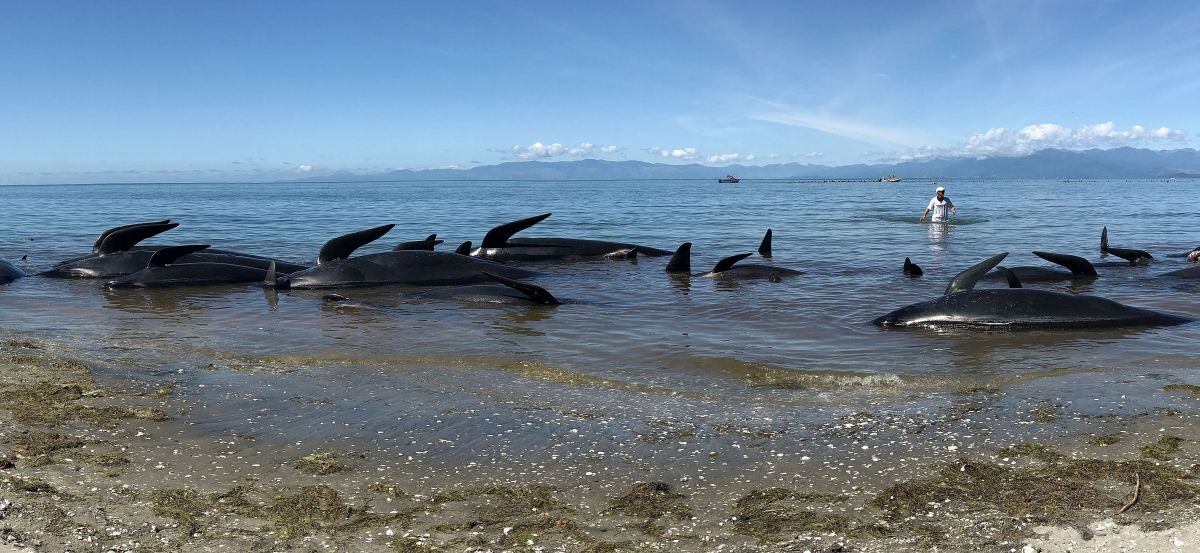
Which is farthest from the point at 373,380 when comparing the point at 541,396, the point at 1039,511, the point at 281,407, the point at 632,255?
the point at 632,255

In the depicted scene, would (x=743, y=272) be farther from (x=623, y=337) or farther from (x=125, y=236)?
(x=125, y=236)

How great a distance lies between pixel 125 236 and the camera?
16.1 meters

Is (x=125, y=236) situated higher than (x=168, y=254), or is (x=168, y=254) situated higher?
(x=125, y=236)

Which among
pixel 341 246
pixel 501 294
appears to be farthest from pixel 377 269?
pixel 501 294

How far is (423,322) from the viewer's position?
1059 cm

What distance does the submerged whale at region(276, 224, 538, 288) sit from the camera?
1357 centimetres

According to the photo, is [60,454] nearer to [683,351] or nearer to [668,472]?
[668,472]

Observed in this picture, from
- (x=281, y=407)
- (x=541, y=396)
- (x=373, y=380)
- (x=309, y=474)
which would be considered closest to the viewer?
(x=309, y=474)

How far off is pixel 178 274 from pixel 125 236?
9.20ft

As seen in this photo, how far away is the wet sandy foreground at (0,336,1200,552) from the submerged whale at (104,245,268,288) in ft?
24.2

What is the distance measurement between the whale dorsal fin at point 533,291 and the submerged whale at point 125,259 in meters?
5.34

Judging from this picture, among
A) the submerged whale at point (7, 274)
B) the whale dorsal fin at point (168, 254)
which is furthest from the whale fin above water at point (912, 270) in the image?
the submerged whale at point (7, 274)

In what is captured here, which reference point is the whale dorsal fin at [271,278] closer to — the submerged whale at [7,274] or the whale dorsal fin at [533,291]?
the whale dorsal fin at [533,291]

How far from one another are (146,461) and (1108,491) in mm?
5346
